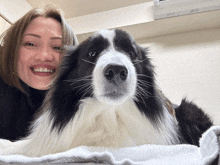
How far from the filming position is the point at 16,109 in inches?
52.4

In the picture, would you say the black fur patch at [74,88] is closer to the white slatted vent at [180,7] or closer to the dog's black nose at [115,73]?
the dog's black nose at [115,73]

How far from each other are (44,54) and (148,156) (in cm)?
91

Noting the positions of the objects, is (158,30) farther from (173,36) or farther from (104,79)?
(104,79)

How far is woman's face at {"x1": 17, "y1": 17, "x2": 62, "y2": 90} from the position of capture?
1.27 metres

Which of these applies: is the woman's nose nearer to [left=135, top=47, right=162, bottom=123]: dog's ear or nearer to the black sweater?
the black sweater

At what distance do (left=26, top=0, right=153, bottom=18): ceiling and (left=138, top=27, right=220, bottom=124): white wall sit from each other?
565 mm

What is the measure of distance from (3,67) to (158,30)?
188cm

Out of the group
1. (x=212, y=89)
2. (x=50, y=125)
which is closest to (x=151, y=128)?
(x=50, y=125)

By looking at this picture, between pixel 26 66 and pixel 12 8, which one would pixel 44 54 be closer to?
pixel 26 66

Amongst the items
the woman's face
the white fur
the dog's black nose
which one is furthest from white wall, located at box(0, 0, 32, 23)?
the dog's black nose

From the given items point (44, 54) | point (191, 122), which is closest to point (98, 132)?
point (191, 122)

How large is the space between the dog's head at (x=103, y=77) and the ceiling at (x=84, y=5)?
1847mm

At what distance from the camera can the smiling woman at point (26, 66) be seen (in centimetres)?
128

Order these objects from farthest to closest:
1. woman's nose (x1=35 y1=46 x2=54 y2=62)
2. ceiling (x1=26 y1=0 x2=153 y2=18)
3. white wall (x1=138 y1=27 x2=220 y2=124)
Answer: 1. ceiling (x1=26 y1=0 x2=153 y2=18)
2. white wall (x1=138 y1=27 x2=220 y2=124)
3. woman's nose (x1=35 y1=46 x2=54 y2=62)
